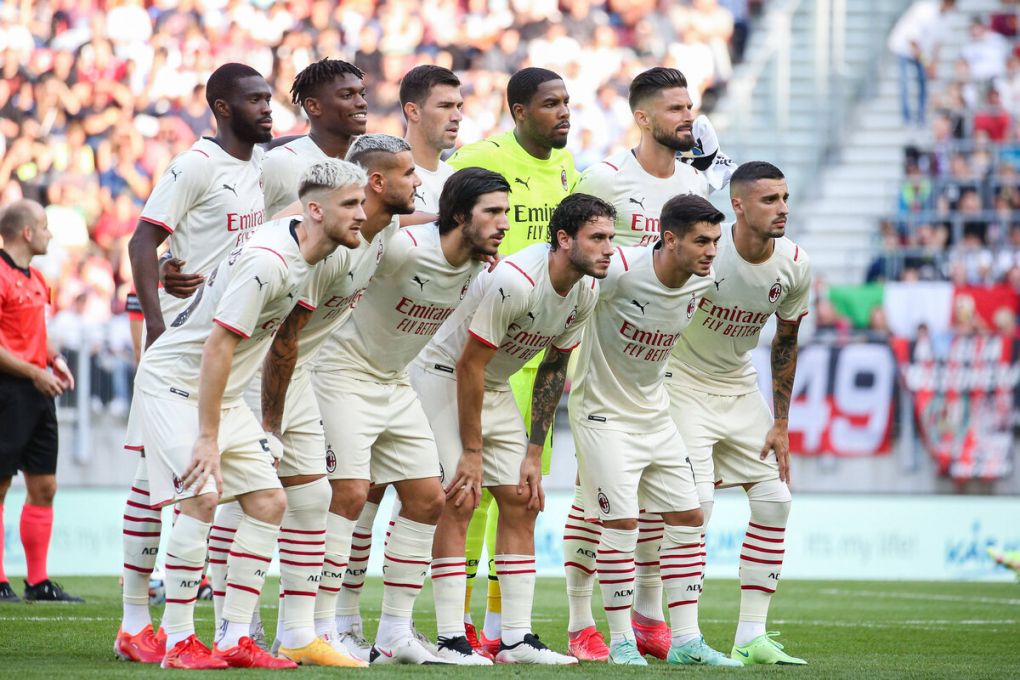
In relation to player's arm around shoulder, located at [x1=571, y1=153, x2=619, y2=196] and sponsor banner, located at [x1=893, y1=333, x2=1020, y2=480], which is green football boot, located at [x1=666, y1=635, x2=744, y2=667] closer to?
player's arm around shoulder, located at [x1=571, y1=153, x2=619, y2=196]

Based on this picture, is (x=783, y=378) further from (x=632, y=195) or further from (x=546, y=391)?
(x=546, y=391)

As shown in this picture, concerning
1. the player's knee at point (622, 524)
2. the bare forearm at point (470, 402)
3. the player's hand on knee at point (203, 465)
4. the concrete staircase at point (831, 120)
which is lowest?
the player's knee at point (622, 524)

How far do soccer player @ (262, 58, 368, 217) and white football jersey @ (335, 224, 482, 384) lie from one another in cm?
64

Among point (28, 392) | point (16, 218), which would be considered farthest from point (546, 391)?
point (16, 218)

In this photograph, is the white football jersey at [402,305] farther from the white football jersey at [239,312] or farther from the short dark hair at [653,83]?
the short dark hair at [653,83]

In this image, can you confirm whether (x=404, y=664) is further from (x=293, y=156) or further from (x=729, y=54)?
(x=729, y=54)

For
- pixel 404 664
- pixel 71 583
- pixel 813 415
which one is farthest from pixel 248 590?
pixel 813 415

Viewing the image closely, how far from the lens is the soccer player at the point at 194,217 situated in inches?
277

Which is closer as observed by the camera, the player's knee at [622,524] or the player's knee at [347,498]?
the player's knee at [347,498]

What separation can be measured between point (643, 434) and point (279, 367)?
191cm

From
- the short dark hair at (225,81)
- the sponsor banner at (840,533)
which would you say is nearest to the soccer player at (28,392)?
the short dark hair at (225,81)

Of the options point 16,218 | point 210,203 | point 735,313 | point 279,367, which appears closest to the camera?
point 279,367

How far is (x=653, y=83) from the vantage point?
805 centimetres

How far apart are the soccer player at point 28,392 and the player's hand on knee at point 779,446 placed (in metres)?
4.52
